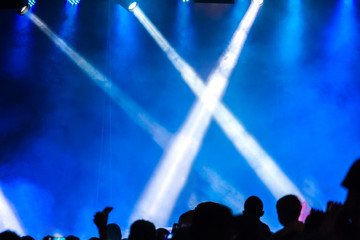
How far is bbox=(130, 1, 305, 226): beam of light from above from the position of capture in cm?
668

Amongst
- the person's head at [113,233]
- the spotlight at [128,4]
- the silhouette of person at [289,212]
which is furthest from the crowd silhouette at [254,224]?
the spotlight at [128,4]

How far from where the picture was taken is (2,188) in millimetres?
6777

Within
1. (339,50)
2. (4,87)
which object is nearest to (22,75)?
(4,87)

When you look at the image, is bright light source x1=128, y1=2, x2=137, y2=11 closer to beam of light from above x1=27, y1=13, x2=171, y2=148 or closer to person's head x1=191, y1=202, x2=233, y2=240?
beam of light from above x1=27, y1=13, x2=171, y2=148

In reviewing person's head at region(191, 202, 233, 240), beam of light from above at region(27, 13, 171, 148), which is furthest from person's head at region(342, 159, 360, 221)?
beam of light from above at region(27, 13, 171, 148)

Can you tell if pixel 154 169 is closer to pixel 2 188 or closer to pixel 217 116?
pixel 217 116

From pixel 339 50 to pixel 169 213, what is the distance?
396cm

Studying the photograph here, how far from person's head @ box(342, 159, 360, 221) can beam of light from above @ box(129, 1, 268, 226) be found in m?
5.33

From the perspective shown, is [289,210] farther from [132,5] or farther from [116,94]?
[132,5]

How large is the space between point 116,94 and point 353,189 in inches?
234

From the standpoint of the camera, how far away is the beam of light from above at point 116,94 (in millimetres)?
6957

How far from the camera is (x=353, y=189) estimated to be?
1.48 meters

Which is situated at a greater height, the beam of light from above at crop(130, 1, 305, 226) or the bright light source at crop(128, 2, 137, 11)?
the bright light source at crop(128, 2, 137, 11)

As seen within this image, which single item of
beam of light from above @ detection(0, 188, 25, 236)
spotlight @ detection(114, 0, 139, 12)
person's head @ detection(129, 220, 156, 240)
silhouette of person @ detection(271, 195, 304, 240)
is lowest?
person's head @ detection(129, 220, 156, 240)
